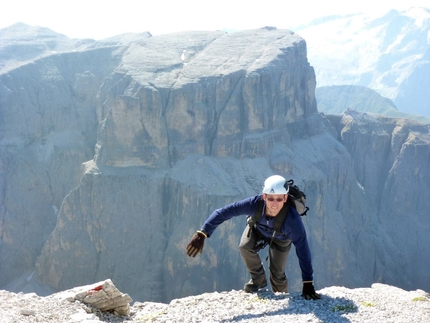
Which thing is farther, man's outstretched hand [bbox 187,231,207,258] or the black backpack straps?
man's outstretched hand [bbox 187,231,207,258]

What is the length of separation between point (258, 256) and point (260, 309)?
168 cm

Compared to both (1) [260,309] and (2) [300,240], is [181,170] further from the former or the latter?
(2) [300,240]

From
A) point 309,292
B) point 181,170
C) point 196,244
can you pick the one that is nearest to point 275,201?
point 196,244

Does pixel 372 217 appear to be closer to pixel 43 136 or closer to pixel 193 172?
pixel 193 172

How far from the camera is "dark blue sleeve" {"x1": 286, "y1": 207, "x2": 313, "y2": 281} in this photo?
10.3 m

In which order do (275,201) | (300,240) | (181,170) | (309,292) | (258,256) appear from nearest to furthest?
(275,201) → (300,240) → (309,292) → (258,256) → (181,170)

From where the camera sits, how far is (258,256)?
1187 cm

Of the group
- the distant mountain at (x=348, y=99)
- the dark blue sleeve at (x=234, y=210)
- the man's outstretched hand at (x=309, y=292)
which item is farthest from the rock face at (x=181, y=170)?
the distant mountain at (x=348, y=99)

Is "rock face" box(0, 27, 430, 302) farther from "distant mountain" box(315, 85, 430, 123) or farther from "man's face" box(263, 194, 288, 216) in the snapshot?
"distant mountain" box(315, 85, 430, 123)

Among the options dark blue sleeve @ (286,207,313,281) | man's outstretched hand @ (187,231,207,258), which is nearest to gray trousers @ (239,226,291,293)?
dark blue sleeve @ (286,207,313,281)

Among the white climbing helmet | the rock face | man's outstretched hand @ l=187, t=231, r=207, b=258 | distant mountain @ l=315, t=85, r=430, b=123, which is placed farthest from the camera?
distant mountain @ l=315, t=85, r=430, b=123

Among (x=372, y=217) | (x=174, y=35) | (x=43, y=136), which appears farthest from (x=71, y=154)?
(x=372, y=217)

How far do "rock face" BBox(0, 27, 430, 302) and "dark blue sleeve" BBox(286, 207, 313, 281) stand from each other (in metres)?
33.3

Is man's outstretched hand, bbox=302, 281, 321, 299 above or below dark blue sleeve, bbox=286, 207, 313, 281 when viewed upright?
below
